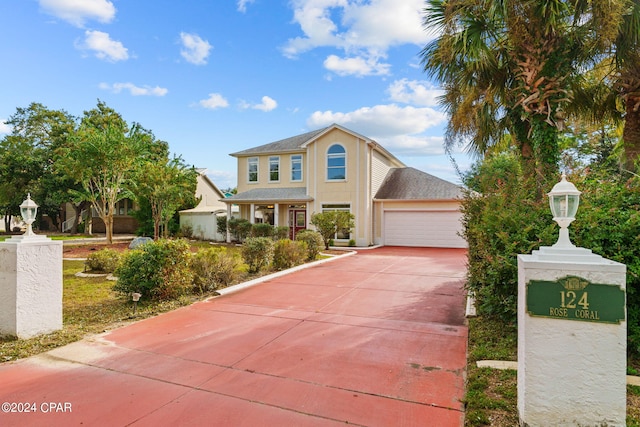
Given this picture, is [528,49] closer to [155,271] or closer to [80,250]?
[155,271]

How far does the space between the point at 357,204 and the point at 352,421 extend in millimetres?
17350

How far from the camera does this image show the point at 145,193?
18.1 meters

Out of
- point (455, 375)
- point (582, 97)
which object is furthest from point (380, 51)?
point (455, 375)

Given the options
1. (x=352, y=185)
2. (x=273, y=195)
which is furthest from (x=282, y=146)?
(x=352, y=185)

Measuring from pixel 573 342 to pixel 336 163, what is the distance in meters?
18.5

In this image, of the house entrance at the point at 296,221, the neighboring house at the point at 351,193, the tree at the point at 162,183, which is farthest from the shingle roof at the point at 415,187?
the tree at the point at 162,183

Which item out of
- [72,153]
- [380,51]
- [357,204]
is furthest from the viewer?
[357,204]

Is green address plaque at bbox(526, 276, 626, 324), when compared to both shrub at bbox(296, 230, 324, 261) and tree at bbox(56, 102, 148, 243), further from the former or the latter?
tree at bbox(56, 102, 148, 243)

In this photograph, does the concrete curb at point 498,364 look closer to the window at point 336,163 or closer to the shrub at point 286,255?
the shrub at point 286,255

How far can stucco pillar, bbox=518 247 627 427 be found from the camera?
2555mm

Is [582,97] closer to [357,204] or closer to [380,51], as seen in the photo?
[380,51]

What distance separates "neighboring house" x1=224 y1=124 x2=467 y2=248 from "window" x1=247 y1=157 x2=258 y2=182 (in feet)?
0.94

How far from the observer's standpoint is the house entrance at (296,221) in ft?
71.4

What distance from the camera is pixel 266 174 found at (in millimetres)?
23203
